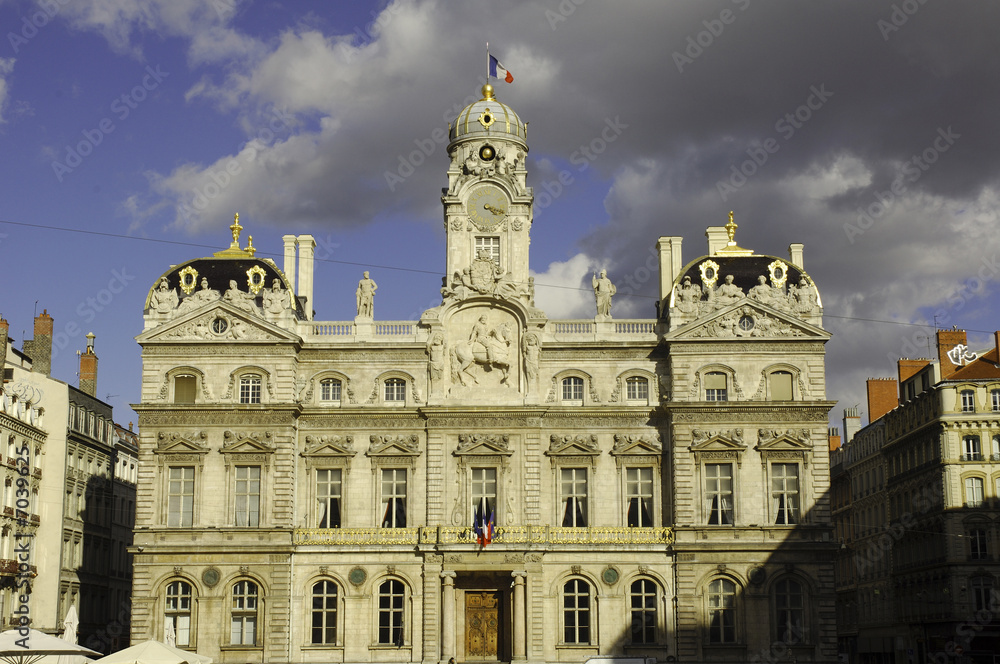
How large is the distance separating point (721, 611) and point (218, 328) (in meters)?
25.0

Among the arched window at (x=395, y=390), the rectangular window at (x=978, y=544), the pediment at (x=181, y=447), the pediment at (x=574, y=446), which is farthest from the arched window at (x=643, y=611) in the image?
the rectangular window at (x=978, y=544)

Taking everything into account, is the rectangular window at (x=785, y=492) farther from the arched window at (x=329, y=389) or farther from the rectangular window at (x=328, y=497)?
the arched window at (x=329, y=389)

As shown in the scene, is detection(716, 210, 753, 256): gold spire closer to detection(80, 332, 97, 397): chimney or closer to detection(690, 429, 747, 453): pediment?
detection(690, 429, 747, 453): pediment

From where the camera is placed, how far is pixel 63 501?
62.5 m

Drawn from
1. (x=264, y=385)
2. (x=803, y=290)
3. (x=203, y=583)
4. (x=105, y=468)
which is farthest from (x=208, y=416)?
(x=803, y=290)

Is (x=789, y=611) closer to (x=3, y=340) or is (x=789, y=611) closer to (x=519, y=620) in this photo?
(x=519, y=620)

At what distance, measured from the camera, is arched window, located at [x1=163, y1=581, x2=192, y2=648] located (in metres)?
54.0

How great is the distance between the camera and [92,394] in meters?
73.0

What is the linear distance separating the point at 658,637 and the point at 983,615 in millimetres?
20206

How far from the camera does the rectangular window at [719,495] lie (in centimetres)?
5503

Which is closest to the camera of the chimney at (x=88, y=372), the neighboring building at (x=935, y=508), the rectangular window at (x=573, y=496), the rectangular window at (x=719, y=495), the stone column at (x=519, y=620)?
the stone column at (x=519, y=620)

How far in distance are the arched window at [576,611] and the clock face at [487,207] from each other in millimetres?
16505

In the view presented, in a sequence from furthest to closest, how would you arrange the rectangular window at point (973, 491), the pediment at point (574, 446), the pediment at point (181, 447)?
the rectangular window at point (973, 491) < the pediment at point (574, 446) < the pediment at point (181, 447)

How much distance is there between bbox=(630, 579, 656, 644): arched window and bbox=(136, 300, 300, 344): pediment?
18.4 m
